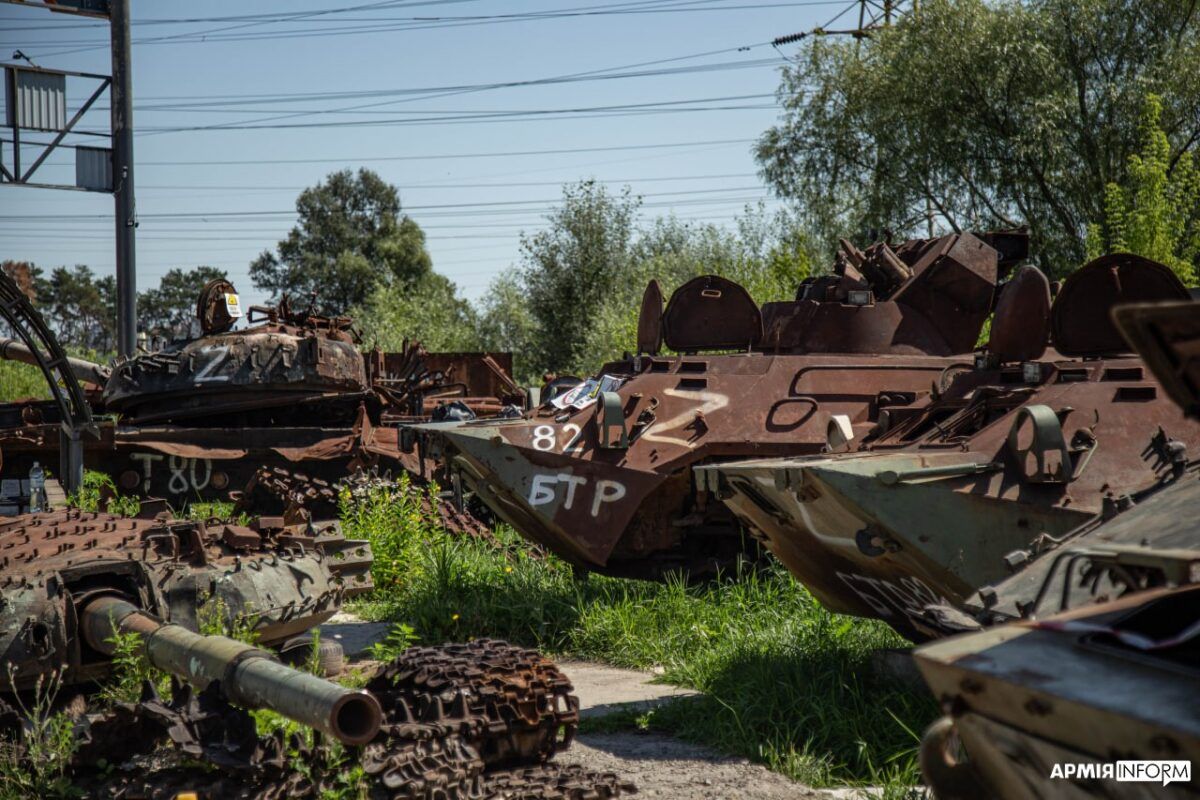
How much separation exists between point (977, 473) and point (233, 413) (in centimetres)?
1005

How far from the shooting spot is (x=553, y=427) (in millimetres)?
8812

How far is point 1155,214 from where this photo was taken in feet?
50.7

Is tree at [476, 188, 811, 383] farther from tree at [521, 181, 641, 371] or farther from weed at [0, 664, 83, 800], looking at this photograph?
weed at [0, 664, 83, 800]

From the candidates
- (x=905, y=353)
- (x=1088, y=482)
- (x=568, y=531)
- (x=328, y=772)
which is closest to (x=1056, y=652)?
(x=328, y=772)

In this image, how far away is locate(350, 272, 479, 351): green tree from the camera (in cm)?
3669

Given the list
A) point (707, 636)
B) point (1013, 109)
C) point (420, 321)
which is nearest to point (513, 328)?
point (420, 321)

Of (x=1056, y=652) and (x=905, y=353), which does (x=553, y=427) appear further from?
(x=1056, y=652)

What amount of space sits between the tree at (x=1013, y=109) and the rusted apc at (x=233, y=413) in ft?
34.5

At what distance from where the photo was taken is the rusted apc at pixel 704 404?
8547 mm

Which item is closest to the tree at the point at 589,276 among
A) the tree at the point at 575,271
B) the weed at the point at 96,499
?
the tree at the point at 575,271

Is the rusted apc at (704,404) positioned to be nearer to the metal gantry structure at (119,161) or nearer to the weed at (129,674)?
the weed at (129,674)

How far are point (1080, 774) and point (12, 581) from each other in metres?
4.47

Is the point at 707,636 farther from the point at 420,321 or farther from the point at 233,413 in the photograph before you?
the point at 420,321

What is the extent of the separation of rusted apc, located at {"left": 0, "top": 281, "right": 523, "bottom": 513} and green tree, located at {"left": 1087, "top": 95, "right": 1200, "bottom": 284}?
7.50 meters
